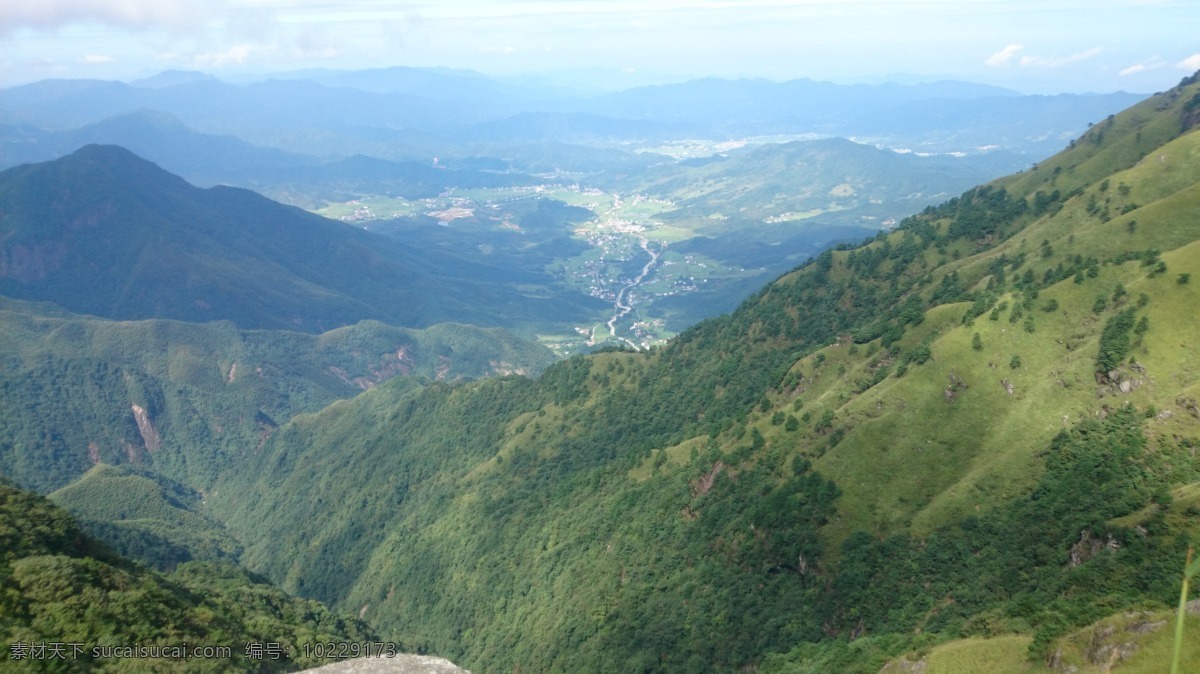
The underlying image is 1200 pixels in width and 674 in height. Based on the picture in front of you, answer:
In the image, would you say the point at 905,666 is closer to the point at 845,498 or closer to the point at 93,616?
the point at 845,498

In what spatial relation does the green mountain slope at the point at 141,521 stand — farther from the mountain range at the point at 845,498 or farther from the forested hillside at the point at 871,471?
the forested hillside at the point at 871,471

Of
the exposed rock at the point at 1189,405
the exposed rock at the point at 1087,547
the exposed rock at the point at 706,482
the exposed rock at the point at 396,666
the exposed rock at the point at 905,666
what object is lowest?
the exposed rock at the point at 706,482

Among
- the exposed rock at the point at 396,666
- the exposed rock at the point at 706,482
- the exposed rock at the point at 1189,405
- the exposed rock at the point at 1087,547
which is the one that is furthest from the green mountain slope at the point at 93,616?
the exposed rock at the point at 1189,405

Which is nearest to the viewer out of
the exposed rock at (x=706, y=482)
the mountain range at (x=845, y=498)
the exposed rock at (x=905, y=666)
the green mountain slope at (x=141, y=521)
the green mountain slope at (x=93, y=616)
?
the green mountain slope at (x=93, y=616)

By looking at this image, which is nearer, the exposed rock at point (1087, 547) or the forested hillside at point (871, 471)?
the exposed rock at point (1087, 547)

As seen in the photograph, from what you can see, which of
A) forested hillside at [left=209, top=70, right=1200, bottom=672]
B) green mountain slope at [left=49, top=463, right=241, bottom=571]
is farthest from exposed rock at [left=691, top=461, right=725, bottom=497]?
green mountain slope at [left=49, top=463, right=241, bottom=571]

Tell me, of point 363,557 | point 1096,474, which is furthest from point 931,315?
point 363,557

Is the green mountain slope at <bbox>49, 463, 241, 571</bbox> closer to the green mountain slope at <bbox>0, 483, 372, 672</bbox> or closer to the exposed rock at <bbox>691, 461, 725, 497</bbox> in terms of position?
the green mountain slope at <bbox>0, 483, 372, 672</bbox>
